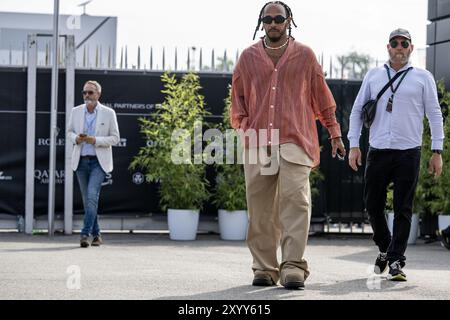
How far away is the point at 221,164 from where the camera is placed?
1446 cm

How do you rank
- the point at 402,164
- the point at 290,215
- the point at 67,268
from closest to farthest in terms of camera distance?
the point at 290,215 → the point at 402,164 → the point at 67,268

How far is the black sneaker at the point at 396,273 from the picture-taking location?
27.2ft

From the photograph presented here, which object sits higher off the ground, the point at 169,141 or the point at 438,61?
the point at 438,61

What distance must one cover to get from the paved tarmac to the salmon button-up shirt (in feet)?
3.88

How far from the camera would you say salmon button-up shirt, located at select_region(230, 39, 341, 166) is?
775cm

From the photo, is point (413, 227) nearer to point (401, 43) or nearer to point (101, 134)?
point (101, 134)

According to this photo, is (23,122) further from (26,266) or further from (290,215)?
(290,215)

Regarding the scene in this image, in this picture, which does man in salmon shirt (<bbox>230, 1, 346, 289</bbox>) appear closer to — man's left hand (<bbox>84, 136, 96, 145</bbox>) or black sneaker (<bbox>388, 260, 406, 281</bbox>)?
black sneaker (<bbox>388, 260, 406, 281</bbox>)

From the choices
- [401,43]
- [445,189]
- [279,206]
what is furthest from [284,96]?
[445,189]

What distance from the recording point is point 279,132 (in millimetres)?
7750

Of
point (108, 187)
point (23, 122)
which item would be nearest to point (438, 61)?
point (108, 187)

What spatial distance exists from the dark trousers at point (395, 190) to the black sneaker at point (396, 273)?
0.05 m

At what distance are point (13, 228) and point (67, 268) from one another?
5.63 m

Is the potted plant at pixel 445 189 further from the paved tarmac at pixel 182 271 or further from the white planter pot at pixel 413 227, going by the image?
the paved tarmac at pixel 182 271
